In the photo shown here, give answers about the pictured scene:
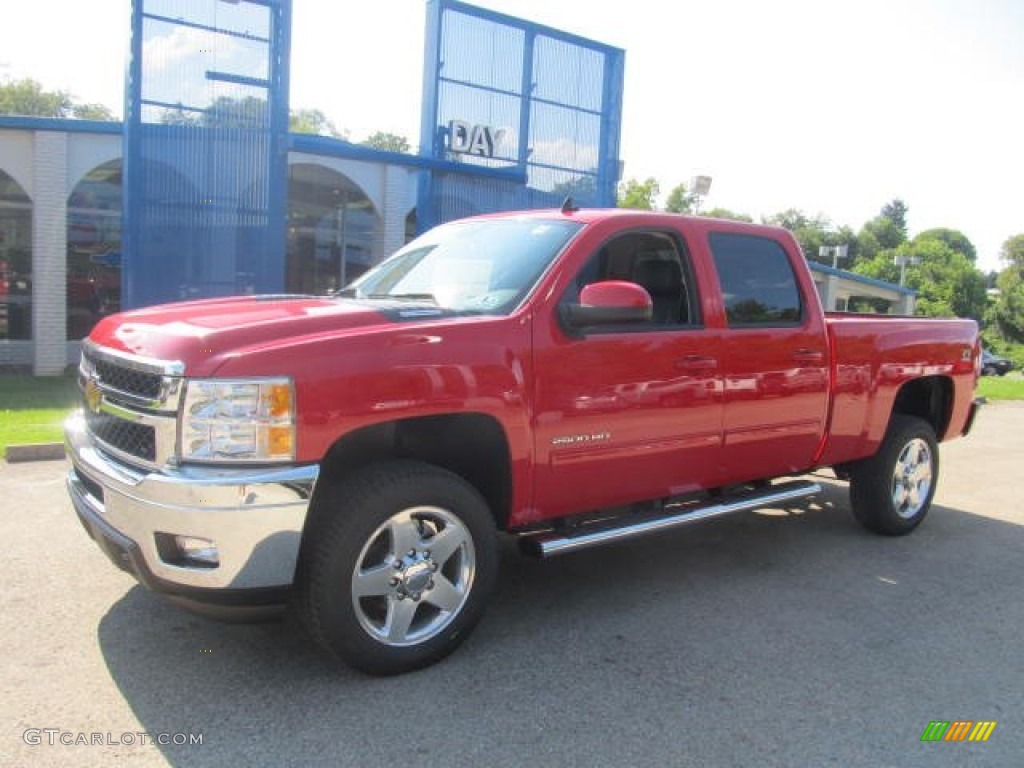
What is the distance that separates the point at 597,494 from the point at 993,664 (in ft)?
6.30

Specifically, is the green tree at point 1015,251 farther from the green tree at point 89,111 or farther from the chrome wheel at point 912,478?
the chrome wheel at point 912,478

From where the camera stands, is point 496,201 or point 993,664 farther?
point 496,201

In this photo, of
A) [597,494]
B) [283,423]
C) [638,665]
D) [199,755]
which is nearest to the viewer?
[199,755]

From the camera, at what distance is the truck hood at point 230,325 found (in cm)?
314

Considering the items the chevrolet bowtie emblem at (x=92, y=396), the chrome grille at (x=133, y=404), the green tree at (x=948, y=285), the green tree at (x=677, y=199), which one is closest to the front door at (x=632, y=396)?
the chrome grille at (x=133, y=404)

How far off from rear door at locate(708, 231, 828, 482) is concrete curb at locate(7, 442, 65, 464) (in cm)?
561

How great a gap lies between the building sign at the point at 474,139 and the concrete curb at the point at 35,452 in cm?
731

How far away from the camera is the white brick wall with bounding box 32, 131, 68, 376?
44.5 feet

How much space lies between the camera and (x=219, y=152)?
10.6 metres

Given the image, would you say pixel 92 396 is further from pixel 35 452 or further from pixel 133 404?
pixel 35 452

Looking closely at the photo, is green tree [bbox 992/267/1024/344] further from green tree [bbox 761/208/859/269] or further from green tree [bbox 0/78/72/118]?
green tree [bbox 0/78/72/118]

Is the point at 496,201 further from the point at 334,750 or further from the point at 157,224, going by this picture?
the point at 334,750

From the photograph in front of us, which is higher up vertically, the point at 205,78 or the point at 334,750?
the point at 205,78

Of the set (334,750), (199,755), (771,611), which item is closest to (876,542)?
(771,611)
